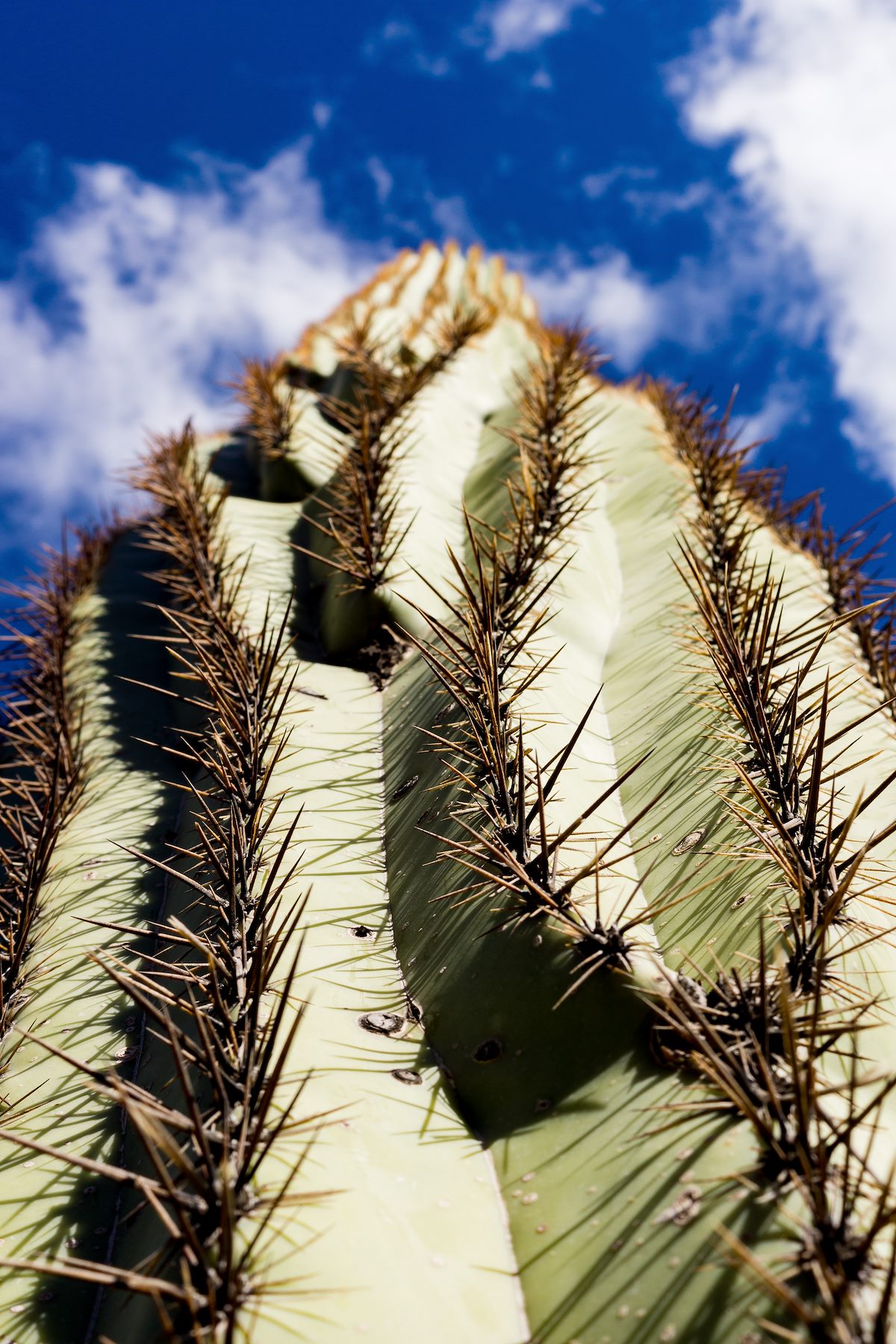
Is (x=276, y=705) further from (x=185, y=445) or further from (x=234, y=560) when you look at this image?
(x=185, y=445)

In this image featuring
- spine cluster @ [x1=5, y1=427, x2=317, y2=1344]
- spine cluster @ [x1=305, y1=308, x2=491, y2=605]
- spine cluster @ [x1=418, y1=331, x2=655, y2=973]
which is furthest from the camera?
spine cluster @ [x1=305, y1=308, x2=491, y2=605]

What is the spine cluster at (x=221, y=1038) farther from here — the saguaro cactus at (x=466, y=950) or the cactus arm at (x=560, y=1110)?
the cactus arm at (x=560, y=1110)

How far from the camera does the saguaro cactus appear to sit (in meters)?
1.41

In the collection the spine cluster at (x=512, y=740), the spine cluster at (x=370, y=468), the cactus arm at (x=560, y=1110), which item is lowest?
the cactus arm at (x=560, y=1110)

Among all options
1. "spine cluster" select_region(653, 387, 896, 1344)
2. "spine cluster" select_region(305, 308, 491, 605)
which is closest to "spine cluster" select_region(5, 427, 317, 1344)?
"spine cluster" select_region(305, 308, 491, 605)

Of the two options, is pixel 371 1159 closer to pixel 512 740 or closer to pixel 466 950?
pixel 466 950

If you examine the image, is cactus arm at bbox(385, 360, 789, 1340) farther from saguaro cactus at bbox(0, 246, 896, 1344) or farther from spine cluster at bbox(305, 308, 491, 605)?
spine cluster at bbox(305, 308, 491, 605)

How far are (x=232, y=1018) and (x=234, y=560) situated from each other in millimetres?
2130

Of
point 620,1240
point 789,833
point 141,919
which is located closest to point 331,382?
point 141,919

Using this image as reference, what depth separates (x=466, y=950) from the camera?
6.66ft

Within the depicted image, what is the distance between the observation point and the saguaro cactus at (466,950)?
141cm

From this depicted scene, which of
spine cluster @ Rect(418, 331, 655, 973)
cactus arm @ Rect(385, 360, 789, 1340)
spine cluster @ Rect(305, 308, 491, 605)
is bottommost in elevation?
cactus arm @ Rect(385, 360, 789, 1340)

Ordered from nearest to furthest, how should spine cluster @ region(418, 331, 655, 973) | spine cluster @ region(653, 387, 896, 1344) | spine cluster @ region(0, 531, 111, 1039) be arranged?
spine cluster @ region(653, 387, 896, 1344) → spine cluster @ region(418, 331, 655, 973) → spine cluster @ region(0, 531, 111, 1039)

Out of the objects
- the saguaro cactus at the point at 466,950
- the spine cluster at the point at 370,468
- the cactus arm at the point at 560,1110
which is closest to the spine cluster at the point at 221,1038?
the saguaro cactus at the point at 466,950
